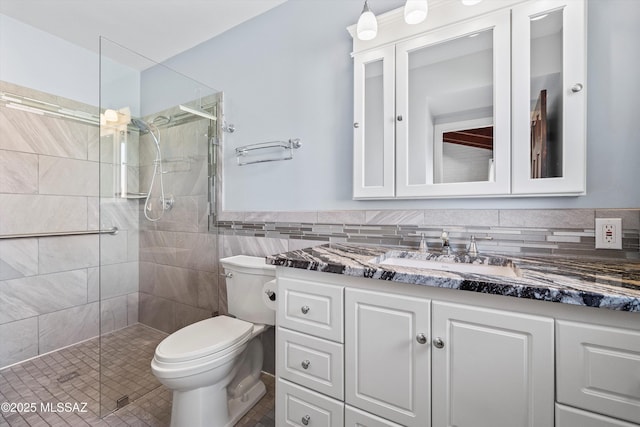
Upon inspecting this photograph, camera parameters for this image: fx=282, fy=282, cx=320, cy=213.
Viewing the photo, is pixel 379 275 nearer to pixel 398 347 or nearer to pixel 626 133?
pixel 398 347

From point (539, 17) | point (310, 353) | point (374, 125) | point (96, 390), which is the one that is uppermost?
point (539, 17)

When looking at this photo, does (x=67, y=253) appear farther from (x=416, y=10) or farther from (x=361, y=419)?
(x=416, y=10)

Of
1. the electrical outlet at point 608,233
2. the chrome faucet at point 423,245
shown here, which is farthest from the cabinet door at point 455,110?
the electrical outlet at point 608,233

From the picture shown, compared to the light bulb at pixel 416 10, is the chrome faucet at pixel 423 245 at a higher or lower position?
lower

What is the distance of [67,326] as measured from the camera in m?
2.29

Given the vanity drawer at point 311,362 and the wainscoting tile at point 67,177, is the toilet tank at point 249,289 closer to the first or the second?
the vanity drawer at point 311,362

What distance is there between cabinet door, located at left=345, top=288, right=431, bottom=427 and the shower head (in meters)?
1.83

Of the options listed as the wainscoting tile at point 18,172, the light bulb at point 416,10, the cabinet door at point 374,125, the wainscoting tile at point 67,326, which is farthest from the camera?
the wainscoting tile at point 67,326

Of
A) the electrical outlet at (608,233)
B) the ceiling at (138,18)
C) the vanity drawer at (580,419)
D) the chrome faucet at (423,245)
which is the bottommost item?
the vanity drawer at (580,419)

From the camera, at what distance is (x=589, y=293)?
0.69 metres

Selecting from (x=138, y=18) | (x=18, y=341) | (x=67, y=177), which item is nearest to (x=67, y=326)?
(x=18, y=341)

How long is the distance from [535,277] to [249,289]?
1.37 metres

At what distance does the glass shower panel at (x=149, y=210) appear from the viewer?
180 cm

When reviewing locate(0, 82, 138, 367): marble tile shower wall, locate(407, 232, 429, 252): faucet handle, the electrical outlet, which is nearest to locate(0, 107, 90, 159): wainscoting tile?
locate(0, 82, 138, 367): marble tile shower wall
